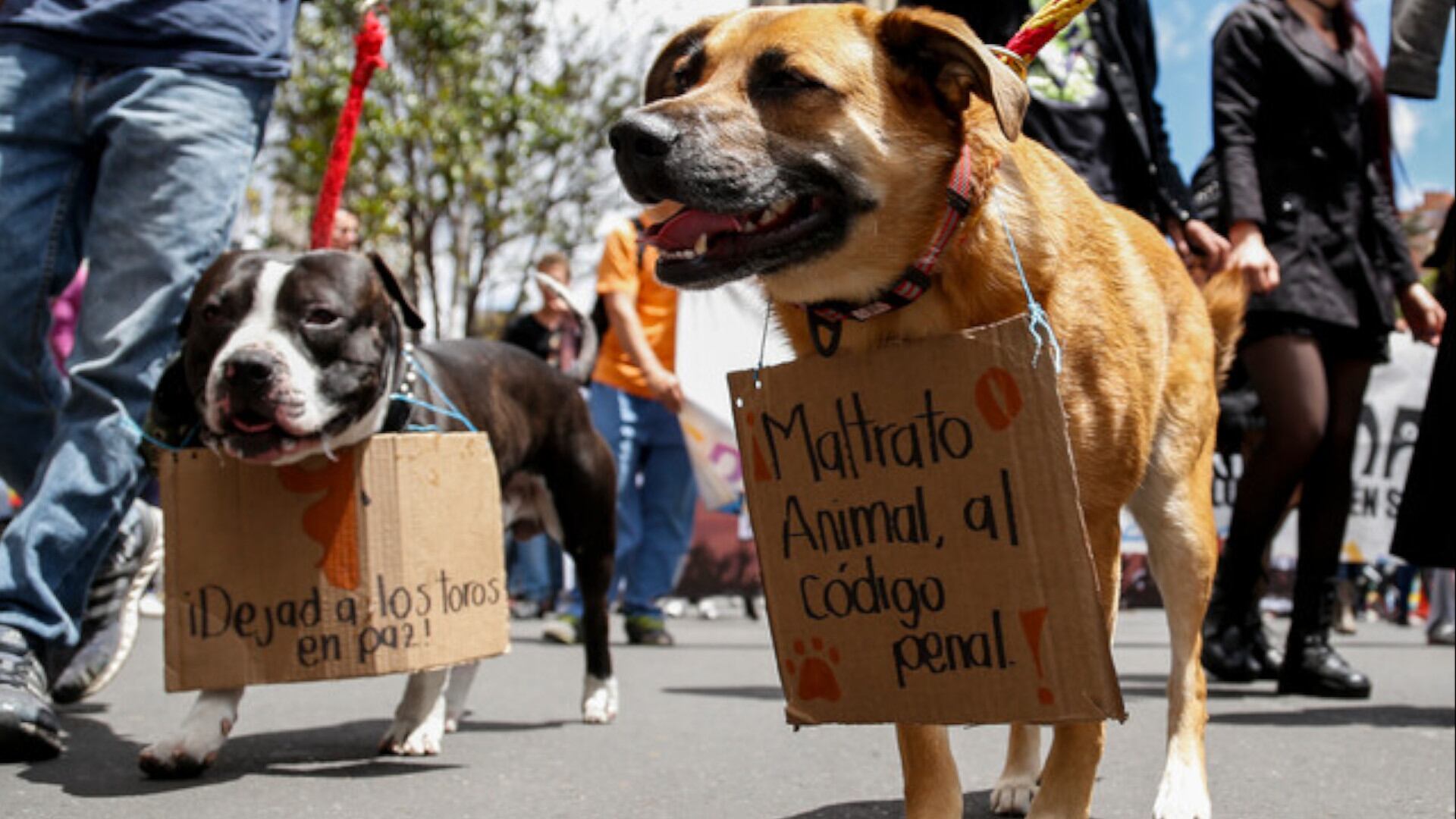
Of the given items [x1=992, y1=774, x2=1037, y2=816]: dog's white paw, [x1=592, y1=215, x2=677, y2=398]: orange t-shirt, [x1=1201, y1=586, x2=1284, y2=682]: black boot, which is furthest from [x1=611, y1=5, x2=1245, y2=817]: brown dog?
[x1=592, y1=215, x2=677, y2=398]: orange t-shirt

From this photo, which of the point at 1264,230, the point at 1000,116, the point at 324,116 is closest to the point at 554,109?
the point at 324,116

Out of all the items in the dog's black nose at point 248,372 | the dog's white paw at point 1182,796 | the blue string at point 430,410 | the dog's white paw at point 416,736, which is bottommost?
the dog's white paw at point 416,736

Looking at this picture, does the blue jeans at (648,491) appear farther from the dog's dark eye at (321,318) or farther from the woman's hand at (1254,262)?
the dog's dark eye at (321,318)

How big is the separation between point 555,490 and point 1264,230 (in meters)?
2.66

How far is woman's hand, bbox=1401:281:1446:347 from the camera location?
536 centimetres

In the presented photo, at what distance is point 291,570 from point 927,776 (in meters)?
1.62

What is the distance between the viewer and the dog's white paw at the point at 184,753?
3256 mm

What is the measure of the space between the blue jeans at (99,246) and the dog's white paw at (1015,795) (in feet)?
7.41

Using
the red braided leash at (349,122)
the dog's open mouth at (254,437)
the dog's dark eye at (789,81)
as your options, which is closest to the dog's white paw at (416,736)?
the dog's open mouth at (254,437)

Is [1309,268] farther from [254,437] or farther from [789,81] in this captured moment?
[254,437]

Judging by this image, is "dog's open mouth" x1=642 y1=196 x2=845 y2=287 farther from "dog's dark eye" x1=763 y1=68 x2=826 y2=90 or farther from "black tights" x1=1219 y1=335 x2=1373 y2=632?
"black tights" x1=1219 y1=335 x2=1373 y2=632

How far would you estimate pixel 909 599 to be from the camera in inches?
95.9

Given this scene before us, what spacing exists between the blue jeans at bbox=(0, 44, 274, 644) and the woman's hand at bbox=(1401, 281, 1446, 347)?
4.11 m

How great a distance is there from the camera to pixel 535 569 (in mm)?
9883
